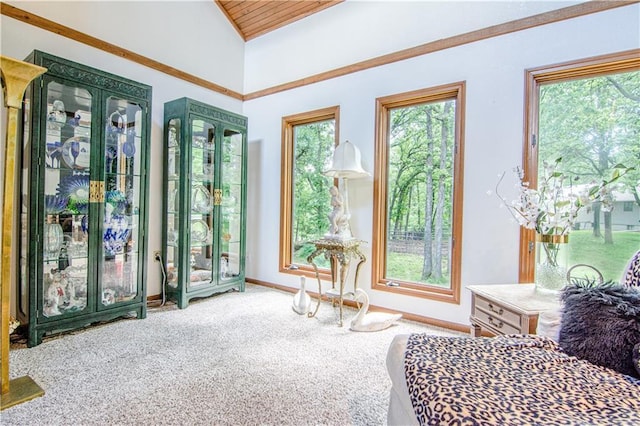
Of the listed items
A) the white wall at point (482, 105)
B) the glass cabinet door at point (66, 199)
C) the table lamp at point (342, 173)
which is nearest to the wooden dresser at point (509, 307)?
the white wall at point (482, 105)

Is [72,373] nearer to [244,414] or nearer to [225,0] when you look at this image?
[244,414]

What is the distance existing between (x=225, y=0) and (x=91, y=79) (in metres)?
2.21

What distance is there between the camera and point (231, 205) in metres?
3.93

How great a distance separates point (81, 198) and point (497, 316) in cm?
336

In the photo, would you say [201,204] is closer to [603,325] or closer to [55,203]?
[55,203]

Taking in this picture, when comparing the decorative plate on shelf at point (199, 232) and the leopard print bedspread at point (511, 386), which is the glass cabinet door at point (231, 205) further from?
the leopard print bedspread at point (511, 386)

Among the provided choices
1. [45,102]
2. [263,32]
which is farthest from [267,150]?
[45,102]

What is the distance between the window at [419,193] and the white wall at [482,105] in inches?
3.4

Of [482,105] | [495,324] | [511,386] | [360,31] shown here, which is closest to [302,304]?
[495,324]

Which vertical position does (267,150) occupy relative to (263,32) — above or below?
below

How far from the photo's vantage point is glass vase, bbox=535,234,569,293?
6.57ft

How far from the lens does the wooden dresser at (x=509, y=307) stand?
5.85ft

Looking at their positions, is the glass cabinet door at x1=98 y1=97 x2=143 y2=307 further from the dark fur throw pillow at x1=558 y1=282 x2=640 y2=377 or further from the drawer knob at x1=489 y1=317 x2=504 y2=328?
the dark fur throw pillow at x1=558 y1=282 x2=640 y2=377

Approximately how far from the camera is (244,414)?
1.66m
